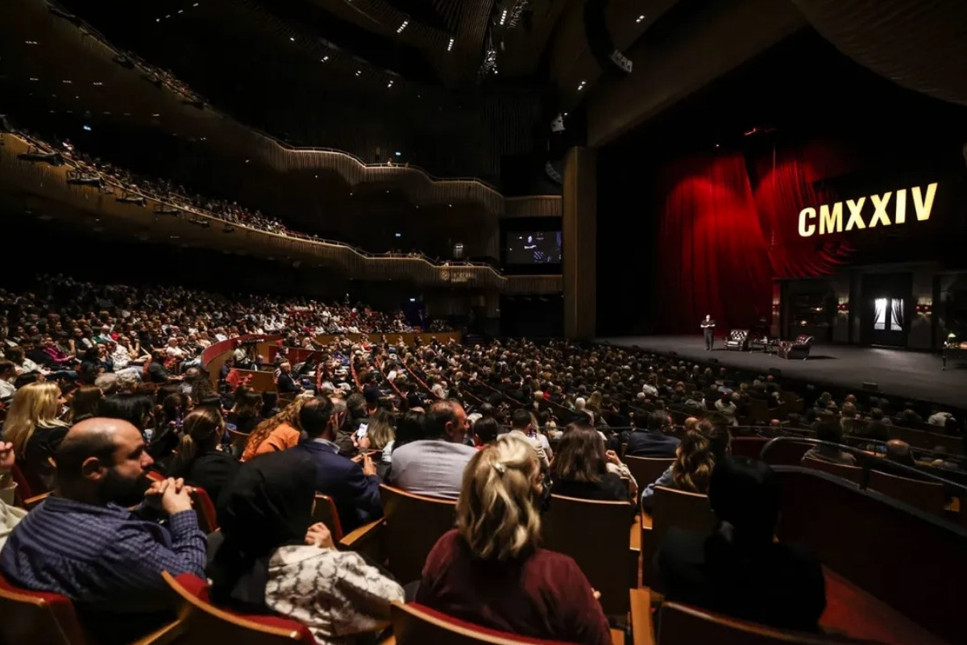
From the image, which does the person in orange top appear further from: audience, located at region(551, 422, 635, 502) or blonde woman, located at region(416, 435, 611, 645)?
blonde woman, located at region(416, 435, 611, 645)

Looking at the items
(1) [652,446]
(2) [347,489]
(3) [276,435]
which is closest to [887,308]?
(1) [652,446]

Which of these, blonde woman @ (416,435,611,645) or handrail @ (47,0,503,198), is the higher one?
handrail @ (47,0,503,198)

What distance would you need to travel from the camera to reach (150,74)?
13242mm

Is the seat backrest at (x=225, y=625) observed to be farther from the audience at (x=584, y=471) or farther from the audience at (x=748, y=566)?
the audience at (x=584, y=471)

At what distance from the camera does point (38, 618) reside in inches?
55.8

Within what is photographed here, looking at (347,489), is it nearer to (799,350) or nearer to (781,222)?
(799,350)

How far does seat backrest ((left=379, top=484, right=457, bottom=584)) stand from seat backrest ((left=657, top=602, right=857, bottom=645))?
115cm

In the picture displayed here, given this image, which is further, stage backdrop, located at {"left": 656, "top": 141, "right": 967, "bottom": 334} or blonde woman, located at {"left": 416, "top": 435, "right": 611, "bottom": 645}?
stage backdrop, located at {"left": 656, "top": 141, "right": 967, "bottom": 334}

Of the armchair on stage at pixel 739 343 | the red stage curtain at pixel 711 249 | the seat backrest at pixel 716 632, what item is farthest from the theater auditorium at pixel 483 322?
the armchair on stage at pixel 739 343

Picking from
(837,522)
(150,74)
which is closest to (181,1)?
(150,74)

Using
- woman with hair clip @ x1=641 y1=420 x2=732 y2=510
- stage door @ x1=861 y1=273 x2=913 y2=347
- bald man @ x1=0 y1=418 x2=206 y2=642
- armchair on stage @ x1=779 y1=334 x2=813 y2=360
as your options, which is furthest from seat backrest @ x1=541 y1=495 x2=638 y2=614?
stage door @ x1=861 y1=273 x2=913 y2=347

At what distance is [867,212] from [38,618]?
667 inches

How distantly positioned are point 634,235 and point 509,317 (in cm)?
673

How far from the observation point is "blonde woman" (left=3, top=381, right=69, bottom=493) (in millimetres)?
3068
